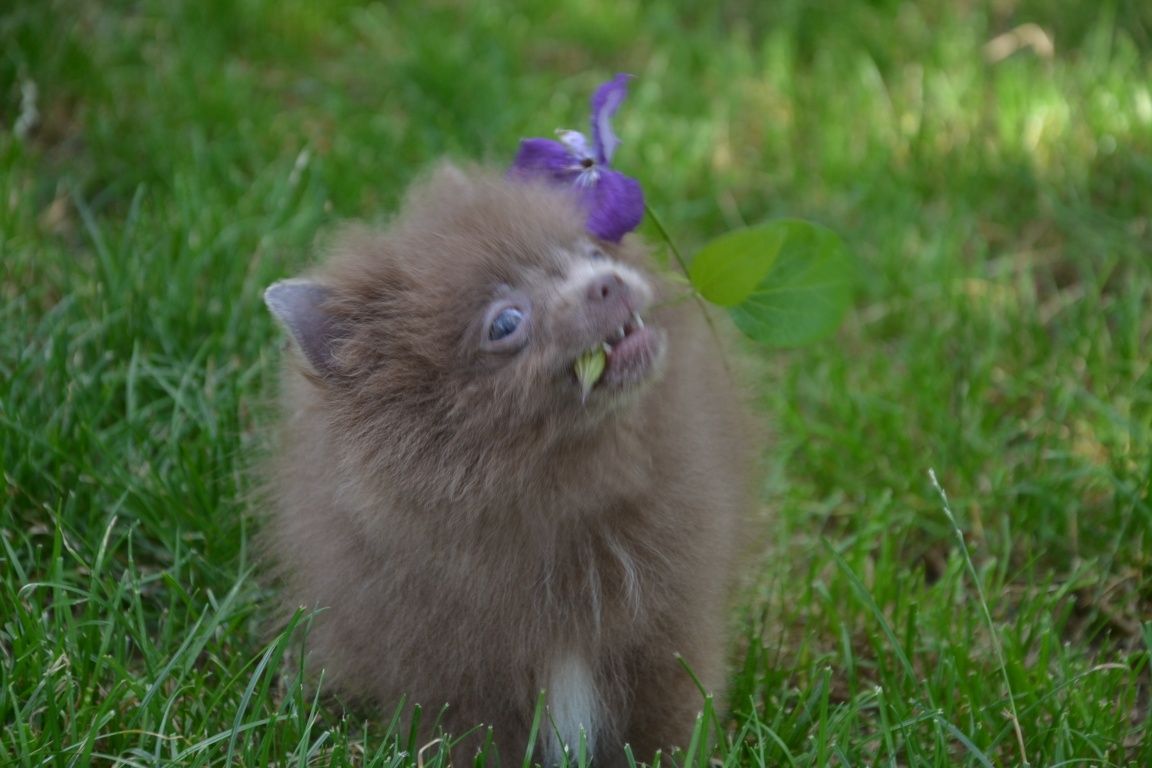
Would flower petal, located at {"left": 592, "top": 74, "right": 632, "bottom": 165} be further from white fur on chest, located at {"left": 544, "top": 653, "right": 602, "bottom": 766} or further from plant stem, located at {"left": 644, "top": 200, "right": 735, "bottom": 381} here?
white fur on chest, located at {"left": 544, "top": 653, "right": 602, "bottom": 766}

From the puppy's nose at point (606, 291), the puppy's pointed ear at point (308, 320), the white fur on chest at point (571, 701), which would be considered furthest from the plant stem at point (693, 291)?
the white fur on chest at point (571, 701)

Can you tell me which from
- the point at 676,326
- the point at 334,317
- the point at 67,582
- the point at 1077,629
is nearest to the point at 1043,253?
the point at 1077,629

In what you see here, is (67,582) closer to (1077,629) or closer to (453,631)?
(453,631)

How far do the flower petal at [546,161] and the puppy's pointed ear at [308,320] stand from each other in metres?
0.67

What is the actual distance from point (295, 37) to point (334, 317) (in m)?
3.83

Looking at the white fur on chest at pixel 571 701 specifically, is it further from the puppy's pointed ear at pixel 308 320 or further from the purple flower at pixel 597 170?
the purple flower at pixel 597 170

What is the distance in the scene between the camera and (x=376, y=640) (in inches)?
127

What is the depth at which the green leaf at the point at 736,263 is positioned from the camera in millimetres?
Result: 3293

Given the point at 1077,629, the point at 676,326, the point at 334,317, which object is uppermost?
the point at 334,317

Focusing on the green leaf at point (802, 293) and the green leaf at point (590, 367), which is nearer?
the green leaf at point (590, 367)

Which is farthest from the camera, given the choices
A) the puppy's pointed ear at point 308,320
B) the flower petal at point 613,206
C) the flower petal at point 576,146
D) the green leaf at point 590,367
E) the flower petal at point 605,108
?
the flower petal at point 576,146

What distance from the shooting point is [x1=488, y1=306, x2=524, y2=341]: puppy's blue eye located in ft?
9.71

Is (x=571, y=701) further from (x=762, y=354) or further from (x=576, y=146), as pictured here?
(x=762, y=354)

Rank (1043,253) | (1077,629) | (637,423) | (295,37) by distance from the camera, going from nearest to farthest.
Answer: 1. (637,423)
2. (1077,629)
3. (1043,253)
4. (295,37)
